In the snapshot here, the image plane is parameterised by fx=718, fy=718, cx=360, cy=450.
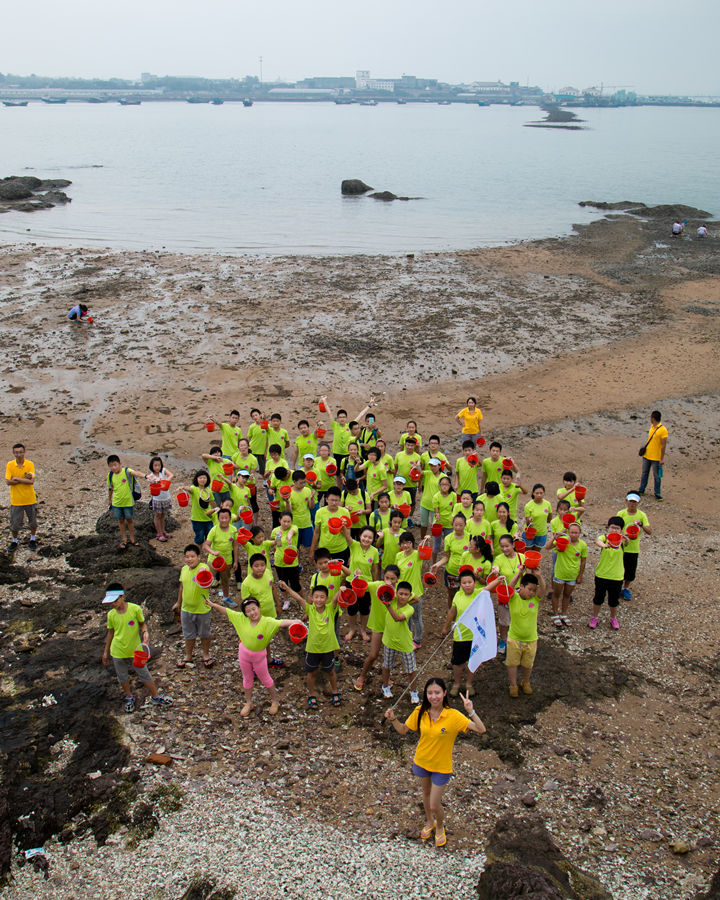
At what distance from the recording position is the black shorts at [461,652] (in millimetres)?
8219

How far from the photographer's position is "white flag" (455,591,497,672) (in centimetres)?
759

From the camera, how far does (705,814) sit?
6.88m

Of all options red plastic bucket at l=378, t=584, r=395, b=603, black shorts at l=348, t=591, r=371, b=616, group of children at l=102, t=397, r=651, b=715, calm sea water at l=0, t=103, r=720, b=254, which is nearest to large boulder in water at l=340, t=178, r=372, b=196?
calm sea water at l=0, t=103, r=720, b=254

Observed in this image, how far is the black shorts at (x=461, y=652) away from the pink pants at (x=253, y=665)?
211 centimetres

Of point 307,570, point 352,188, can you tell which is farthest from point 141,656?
point 352,188

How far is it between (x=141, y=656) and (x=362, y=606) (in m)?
2.96

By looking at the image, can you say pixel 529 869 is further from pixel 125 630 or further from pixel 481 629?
pixel 125 630

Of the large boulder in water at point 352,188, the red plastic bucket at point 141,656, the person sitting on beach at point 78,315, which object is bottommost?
the red plastic bucket at point 141,656

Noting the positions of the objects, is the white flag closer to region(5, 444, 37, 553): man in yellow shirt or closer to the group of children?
the group of children

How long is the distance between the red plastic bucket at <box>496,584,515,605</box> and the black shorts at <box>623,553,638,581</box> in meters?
2.94

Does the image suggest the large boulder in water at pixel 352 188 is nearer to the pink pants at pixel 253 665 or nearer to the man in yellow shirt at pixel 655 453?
the man in yellow shirt at pixel 655 453

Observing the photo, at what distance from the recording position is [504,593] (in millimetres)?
8391

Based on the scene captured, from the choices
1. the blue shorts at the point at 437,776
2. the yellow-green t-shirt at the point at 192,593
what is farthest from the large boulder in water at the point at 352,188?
the blue shorts at the point at 437,776

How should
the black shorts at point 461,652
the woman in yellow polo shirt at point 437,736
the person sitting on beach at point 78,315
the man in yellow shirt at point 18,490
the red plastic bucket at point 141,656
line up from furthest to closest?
the person sitting on beach at point 78,315 < the man in yellow shirt at point 18,490 < the black shorts at point 461,652 < the red plastic bucket at point 141,656 < the woman in yellow polo shirt at point 437,736
